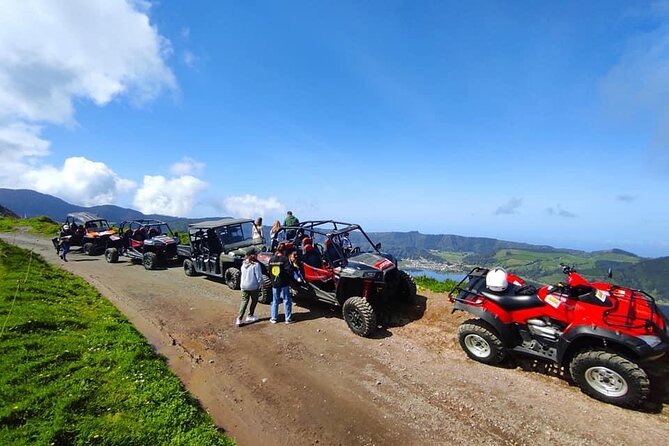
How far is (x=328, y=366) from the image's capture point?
6.75 m

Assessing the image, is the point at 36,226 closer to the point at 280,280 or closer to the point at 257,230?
the point at 257,230

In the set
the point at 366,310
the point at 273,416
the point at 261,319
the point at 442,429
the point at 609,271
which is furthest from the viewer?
the point at 261,319

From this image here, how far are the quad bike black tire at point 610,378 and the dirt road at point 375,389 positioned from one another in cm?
20

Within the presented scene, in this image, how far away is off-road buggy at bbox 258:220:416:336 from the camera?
26.9 ft

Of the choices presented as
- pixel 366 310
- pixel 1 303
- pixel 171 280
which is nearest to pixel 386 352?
pixel 366 310

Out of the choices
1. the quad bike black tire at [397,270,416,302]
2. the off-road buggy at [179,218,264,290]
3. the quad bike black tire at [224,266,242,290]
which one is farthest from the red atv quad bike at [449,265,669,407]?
the off-road buggy at [179,218,264,290]

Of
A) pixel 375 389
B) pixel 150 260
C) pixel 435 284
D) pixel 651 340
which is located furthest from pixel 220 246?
pixel 651 340

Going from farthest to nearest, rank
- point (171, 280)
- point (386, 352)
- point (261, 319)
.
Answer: point (171, 280) → point (261, 319) → point (386, 352)

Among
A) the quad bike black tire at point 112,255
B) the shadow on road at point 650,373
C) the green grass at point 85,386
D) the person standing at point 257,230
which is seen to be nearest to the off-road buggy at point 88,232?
the quad bike black tire at point 112,255

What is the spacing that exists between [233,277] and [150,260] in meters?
6.77

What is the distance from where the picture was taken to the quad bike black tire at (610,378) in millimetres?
4758

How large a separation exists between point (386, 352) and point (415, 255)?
70373mm

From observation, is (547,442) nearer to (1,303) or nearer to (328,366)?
(328,366)

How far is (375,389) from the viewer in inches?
231
